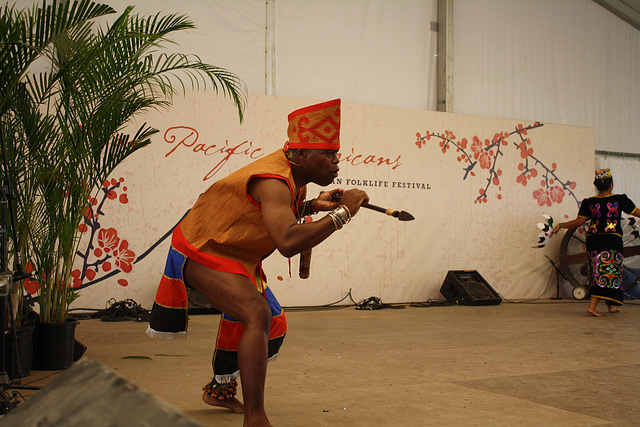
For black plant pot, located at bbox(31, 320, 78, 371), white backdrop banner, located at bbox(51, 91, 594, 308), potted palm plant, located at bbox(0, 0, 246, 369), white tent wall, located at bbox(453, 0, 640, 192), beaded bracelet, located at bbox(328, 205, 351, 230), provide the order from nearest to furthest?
beaded bracelet, located at bbox(328, 205, 351, 230) < potted palm plant, located at bbox(0, 0, 246, 369) < black plant pot, located at bbox(31, 320, 78, 371) < white backdrop banner, located at bbox(51, 91, 594, 308) < white tent wall, located at bbox(453, 0, 640, 192)

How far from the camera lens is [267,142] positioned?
6945 mm

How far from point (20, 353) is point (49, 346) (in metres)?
0.27

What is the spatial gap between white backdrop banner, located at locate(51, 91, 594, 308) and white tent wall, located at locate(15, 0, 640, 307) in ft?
0.21

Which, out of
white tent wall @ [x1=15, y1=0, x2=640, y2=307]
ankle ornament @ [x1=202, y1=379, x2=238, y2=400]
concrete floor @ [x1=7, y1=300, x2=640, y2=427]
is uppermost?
white tent wall @ [x1=15, y1=0, x2=640, y2=307]

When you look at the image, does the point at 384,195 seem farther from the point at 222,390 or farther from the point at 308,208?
the point at 222,390

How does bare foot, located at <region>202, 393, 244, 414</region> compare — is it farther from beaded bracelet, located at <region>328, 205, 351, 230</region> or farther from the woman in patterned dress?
the woman in patterned dress

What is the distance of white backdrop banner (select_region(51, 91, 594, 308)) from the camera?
6418mm

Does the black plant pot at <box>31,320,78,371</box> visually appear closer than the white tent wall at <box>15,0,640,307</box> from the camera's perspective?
Yes

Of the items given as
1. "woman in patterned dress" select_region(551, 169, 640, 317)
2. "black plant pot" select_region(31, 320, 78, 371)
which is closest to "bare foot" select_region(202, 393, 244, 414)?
"black plant pot" select_region(31, 320, 78, 371)

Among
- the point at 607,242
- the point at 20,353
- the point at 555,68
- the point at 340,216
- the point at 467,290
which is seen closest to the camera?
the point at 340,216

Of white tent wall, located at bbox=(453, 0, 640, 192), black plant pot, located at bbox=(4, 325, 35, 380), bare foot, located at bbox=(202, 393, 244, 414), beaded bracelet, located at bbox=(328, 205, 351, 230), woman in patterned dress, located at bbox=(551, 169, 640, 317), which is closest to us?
beaded bracelet, located at bbox=(328, 205, 351, 230)

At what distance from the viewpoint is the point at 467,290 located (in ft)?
24.1

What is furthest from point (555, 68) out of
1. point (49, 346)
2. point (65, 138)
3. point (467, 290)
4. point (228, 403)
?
point (228, 403)

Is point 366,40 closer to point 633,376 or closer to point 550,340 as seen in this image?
point 550,340
